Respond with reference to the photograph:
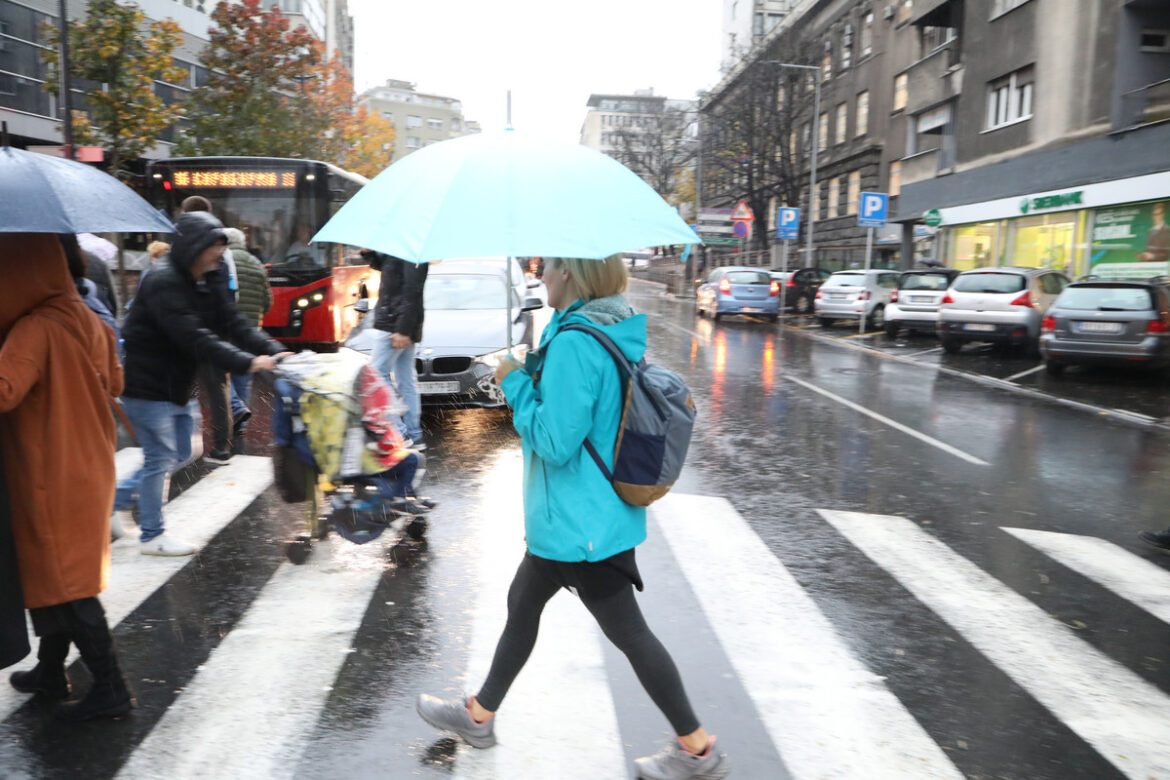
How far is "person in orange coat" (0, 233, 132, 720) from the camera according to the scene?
316 centimetres

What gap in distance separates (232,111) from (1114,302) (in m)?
24.4

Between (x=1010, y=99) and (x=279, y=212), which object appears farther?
(x=1010, y=99)

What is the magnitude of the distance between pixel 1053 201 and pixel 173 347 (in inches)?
874

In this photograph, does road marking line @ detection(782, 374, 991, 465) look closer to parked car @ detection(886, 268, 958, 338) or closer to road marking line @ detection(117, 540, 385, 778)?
road marking line @ detection(117, 540, 385, 778)

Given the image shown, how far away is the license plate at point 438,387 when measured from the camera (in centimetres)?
927

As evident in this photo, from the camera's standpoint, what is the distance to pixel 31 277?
10.5 feet

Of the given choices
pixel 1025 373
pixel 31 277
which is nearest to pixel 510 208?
pixel 31 277

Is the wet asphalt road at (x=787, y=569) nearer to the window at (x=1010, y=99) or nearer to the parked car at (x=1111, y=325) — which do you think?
the parked car at (x=1111, y=325)

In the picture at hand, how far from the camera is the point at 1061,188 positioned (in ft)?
72.9

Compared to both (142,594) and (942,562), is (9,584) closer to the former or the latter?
(142,594)

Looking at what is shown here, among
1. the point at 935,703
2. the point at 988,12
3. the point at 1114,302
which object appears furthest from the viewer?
the point at 988,12

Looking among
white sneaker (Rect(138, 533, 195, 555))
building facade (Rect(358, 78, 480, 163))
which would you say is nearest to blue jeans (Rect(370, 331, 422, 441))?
white sneaker (Rect(138, 533, 195, 555))

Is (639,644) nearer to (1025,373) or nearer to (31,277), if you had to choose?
(31,277)

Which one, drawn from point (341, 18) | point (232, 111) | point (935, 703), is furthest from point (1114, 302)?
point (341, 18)
